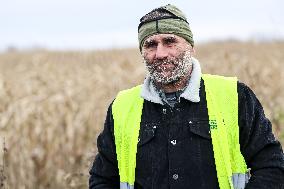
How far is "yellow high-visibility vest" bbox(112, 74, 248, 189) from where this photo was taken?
3637 millimetres

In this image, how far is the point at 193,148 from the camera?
3.68 m

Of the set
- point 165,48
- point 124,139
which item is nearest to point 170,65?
point 165,48

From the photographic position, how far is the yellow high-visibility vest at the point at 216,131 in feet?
11.9

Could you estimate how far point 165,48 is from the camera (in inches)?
148

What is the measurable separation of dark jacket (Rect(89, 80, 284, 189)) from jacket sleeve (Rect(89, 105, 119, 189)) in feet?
0.66

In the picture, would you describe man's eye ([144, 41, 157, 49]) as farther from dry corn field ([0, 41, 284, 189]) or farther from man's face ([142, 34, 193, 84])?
dry corn field ([0, 41, 284, 189])

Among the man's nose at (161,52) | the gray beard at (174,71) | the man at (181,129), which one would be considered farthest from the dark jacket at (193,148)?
the man's nose at (161,52)

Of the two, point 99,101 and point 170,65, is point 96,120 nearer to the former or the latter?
point 99,101

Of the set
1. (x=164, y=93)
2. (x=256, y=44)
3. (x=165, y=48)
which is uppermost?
(x=256, y=44)

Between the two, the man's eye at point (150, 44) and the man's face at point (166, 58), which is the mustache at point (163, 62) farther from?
the man's eye at point (150, 44)

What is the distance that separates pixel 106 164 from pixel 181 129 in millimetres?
542

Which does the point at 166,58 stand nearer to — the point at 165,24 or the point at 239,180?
the point at 165,24

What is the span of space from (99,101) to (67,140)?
1.57m

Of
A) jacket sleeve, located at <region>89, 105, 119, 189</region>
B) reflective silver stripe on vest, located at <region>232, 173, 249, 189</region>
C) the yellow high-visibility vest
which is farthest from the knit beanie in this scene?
reflective silver stripe on vest, located at <region>232, 173, 249, 189</region>
